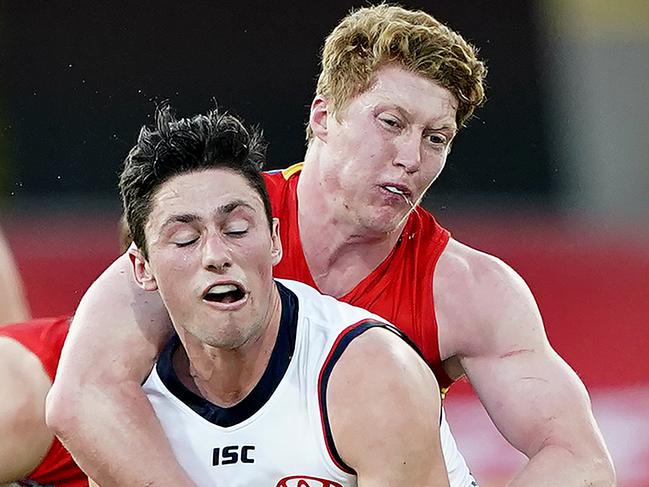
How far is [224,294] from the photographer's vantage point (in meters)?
2.79

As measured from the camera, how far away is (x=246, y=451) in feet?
9.60

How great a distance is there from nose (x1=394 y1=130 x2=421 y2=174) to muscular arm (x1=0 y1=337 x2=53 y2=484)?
1051 mm

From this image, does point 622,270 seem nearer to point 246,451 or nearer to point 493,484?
point 493,484

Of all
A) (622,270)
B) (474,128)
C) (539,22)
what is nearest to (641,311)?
(622,270)

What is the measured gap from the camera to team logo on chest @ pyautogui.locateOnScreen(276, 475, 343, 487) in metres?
2.85

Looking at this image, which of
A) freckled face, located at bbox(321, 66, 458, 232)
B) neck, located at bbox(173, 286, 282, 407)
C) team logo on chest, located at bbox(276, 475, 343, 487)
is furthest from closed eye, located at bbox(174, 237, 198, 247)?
freckled face, located at bbox(321, 66, 458, 232)

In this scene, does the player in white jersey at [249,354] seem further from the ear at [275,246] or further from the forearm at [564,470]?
the forearm at [564,470]

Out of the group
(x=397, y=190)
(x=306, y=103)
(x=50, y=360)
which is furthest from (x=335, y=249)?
(x=306, y=103)

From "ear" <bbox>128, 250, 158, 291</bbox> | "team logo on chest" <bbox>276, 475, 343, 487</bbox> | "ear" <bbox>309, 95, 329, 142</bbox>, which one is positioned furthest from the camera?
"ear" <bbox>309, 95, 329, 142</bbox>

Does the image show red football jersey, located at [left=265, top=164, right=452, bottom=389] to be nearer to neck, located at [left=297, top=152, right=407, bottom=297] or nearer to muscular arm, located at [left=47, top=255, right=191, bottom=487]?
neck, located at [left=297, top=152, right=407, bottom=297]

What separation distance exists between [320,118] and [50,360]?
3.08 ft

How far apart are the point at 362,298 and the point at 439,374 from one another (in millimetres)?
313

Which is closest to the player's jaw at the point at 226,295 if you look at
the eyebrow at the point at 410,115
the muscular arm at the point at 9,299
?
the eyebrow at the point at 410,115

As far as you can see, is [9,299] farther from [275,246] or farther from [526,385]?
[526,385]
